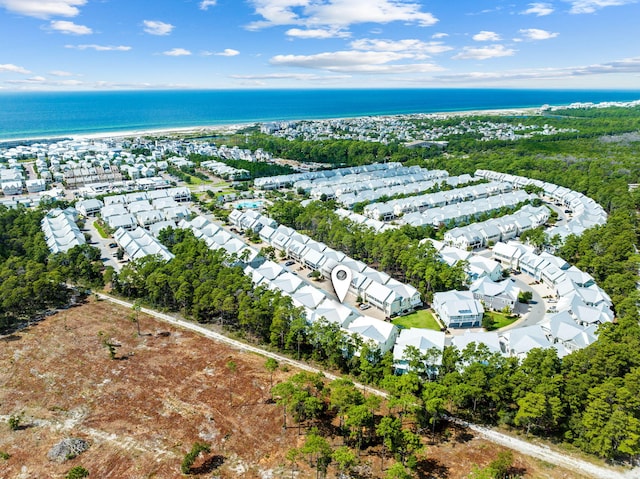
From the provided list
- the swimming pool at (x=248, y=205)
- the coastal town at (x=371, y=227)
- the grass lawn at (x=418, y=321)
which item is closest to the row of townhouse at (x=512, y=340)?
the coastal town at (x=371, y=227)

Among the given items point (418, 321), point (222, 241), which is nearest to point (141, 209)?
point (222, 241)

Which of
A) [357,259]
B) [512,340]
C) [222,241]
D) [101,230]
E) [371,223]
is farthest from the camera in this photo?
[101,230]

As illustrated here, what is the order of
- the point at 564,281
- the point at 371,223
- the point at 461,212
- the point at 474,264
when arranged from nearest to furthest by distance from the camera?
the point at 564,281 → the point at 474,264 → the point at 371,223 → the point at 461,212

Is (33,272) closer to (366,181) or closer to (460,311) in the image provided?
(460,311)

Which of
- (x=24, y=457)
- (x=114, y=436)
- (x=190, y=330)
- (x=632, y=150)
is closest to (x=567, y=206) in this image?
(x=632, y=150)

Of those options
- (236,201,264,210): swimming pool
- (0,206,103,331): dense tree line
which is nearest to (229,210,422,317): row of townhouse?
(236,201,264,210): swimming pool

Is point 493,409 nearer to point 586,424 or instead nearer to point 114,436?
point 586,424

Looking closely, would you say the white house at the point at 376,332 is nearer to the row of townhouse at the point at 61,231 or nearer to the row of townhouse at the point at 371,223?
the row of townhouse at the point at 371,223
